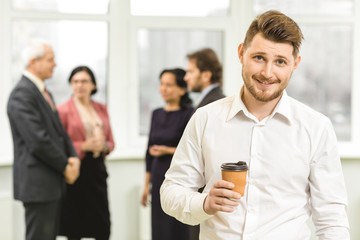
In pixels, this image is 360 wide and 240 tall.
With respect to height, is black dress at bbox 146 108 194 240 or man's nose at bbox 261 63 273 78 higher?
man's nose at bbox 261 63 273 78

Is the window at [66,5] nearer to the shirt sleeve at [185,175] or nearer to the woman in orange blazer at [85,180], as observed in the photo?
the woman in orange blazer at [85,180]

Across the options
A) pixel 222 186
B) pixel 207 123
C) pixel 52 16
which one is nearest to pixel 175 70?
pixel 52 16

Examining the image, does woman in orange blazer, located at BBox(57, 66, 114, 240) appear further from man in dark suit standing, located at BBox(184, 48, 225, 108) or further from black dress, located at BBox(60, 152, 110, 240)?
man in dark suit standing, located at BBox(184, 48, 225, 108)

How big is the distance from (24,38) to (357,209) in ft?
11.1

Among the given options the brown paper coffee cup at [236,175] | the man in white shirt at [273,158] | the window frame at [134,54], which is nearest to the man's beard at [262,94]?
the man in white shirt at [273,158]

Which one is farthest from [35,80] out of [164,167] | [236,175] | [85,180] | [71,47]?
[236,175]

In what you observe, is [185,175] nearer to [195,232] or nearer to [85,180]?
[195,232]

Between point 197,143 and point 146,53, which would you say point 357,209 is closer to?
point 146,53

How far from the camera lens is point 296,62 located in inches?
63.4

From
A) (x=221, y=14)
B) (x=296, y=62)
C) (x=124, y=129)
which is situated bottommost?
(x=124, y=129)

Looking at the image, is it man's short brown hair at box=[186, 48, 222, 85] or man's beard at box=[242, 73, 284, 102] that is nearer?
man's beard at box=[242, 73, 284, 102]

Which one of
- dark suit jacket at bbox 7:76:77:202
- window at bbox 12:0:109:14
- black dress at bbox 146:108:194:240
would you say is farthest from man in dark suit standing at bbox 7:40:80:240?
window at bbox 12:0:109:14

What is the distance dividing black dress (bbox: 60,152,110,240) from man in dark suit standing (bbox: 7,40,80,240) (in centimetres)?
44

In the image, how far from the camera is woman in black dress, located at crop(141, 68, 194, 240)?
333 cm
